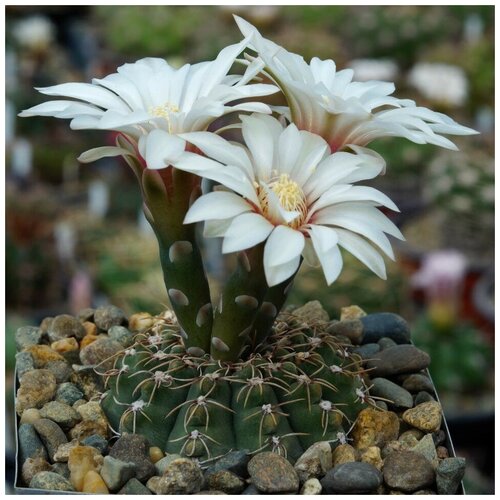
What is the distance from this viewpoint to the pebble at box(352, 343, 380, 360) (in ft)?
7.29

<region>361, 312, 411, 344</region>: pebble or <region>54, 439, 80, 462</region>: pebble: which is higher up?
<region>361, 312, 411, 344</region>: pebble

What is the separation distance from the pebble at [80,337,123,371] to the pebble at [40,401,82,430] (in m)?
0.16

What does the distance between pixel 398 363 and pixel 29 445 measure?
0.74 metres

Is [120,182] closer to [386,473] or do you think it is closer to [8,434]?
[8,434]

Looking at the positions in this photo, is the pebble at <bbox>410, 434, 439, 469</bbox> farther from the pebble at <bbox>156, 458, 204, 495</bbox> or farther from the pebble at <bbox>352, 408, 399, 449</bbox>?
the pebble at <bbox>156, 458, 204, 495</bbox>

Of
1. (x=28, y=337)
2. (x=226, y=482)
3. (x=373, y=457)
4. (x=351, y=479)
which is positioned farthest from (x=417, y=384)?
(x=28, y=337)

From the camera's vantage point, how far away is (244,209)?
1.69m

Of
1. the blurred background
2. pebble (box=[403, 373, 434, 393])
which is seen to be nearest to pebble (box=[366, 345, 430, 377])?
pebble (box=[403, 373, 434, 393])

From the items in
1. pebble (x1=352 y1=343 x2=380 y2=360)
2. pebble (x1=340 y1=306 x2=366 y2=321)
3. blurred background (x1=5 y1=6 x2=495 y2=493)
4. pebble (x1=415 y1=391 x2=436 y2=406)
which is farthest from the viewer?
blurred background (x1=5 y1=6 x2=495 y2=493)

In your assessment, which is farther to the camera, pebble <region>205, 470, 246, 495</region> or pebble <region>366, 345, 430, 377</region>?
pebble <region>366, 345, 430, 377</region>

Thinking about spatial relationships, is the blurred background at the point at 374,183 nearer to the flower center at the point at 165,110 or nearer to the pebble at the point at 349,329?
the pebble at the point at 349,329

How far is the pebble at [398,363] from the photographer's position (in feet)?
Answer: 7.06

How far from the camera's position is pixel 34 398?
205 centimetres

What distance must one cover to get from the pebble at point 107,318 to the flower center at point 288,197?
0.71m
